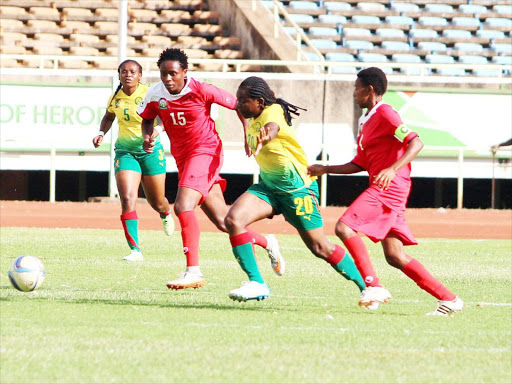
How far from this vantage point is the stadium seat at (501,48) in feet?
96.8

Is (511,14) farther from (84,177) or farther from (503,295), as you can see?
(503,295)

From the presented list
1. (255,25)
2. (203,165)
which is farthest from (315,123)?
(203,165)

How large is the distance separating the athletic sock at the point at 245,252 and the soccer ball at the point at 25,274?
1.57 metres

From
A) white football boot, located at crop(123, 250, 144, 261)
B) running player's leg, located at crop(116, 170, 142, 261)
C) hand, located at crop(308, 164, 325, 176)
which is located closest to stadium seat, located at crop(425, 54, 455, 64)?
running player's leg, located at crop(116, 170, 142, 261)

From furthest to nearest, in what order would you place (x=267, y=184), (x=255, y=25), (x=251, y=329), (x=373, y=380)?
(x=255, y=25) < (x=267, y=184) < (x=251, y=329) < (x=373, y=380)

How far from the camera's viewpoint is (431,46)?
96.3 feet

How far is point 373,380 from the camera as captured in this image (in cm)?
498

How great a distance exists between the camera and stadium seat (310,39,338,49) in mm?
28453

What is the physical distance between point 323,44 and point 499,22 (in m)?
5.97

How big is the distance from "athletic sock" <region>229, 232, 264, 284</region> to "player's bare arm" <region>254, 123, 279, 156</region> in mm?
737

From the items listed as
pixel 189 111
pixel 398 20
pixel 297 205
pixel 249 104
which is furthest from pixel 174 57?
pixel 398 20

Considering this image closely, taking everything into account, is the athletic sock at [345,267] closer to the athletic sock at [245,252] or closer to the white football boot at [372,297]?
the white football boot at [372,297]

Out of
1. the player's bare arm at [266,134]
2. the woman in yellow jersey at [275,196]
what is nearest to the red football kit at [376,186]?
the woman in yellow jersey at [275,196]

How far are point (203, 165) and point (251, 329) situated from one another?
115 inches
